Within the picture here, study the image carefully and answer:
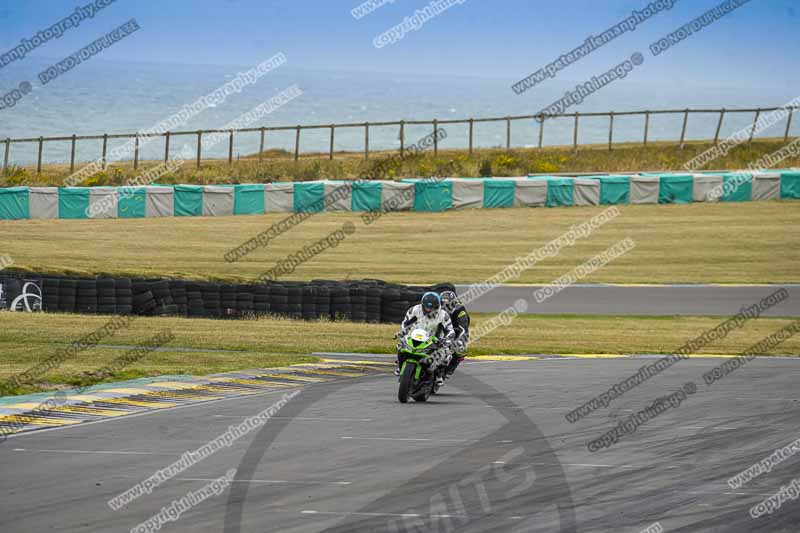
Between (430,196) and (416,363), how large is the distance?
32.1 meters

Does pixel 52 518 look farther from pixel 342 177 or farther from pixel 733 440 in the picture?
pixel 342 177

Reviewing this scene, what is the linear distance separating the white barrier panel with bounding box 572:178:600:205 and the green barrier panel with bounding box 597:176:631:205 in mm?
→ 318

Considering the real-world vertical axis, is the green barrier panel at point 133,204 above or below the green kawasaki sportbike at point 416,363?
above

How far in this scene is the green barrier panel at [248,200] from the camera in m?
46.2

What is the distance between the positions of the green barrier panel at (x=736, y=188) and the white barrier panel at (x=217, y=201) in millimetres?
22610

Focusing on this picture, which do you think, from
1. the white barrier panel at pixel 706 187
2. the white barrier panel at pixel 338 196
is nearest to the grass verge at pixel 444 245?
the white barrier panel at pixel 338 196

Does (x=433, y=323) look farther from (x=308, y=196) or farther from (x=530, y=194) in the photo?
(x=530, y=194)

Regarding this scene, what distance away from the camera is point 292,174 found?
54031 mm

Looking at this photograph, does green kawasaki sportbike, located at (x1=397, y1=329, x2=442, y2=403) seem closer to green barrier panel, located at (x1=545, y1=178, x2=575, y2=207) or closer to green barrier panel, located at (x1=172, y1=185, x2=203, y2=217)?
green barrier panel, located at (x1=172, y1=185, x2=203, y2=217)

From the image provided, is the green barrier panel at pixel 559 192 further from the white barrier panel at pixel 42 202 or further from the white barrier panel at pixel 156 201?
the white barrier panel at pixel 42 202

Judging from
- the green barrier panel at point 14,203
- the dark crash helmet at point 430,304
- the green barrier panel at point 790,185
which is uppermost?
the green barrier panel at point 790,185

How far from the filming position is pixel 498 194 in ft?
163

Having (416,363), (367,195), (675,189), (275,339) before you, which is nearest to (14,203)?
(367,195)

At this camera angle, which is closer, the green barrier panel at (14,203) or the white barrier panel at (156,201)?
the green barrier panel at (14,203)
